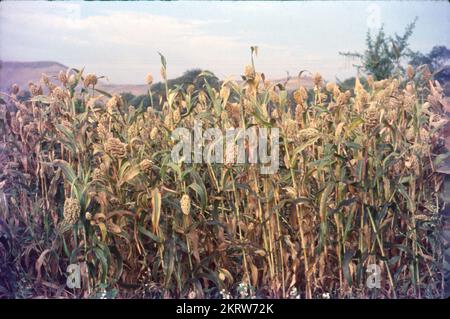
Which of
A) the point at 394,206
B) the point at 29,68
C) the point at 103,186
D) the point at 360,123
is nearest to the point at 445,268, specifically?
the point at 394,206

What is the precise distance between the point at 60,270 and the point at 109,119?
529mm

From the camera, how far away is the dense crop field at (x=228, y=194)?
2172mm

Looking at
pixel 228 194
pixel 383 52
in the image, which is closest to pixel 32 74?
pixel 228 194

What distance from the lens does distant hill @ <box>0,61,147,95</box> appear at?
2242 millimetres

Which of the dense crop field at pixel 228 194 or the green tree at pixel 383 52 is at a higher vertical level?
the green tree at pixel 383 52

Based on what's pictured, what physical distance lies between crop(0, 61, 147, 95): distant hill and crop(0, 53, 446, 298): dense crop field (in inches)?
1.4

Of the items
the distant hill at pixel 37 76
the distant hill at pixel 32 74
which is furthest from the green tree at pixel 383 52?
the distant hill at pixel 32 74

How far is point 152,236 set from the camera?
7.15 feet

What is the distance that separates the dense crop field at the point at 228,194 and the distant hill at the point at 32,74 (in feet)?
0.11

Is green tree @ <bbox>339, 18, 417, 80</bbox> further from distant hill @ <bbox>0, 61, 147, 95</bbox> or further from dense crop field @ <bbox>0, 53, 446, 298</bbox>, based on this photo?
A: distant hill @ <bbox>0, 61, 147, 95</bbox>

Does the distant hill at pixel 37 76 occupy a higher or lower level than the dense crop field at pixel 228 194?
higher

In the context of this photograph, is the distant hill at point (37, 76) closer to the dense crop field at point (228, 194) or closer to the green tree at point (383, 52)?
the dense crop field at point (228, 194)

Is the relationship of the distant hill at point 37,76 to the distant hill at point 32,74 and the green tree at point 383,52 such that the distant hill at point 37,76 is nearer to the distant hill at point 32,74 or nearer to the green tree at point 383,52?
the distant hill at point 32,74

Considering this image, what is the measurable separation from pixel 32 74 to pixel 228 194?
749mm
